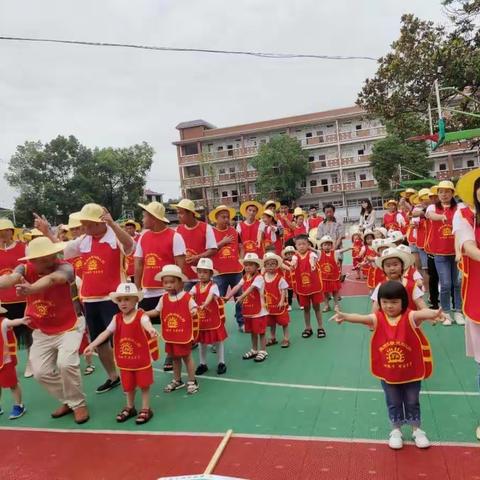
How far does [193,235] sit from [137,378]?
7.08ft

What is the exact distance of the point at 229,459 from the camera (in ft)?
10.9

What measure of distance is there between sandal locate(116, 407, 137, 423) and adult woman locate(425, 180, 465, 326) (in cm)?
436

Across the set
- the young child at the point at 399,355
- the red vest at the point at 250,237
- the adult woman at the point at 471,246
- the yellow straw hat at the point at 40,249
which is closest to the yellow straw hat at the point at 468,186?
the adult woman at the point at 471,246

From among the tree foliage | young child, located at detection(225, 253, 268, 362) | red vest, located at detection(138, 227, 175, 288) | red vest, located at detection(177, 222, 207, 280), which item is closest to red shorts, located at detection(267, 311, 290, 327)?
young child, located at detection(225, 253, 268, 362)

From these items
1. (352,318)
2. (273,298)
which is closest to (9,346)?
(273,298)

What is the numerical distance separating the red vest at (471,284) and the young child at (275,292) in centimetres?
287

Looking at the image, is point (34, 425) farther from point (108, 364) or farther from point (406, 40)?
point (406, 40)

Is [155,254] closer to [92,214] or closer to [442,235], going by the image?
[92,214]

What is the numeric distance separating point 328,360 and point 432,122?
488 inches

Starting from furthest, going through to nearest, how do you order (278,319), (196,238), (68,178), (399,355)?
(68,178) < (278,319) < (196,238) < (399,355)

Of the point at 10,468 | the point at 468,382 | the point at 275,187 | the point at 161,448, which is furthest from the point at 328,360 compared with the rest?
the point at 275,187

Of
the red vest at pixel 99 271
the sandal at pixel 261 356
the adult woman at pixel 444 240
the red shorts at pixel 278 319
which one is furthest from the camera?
the adult woman at pixel 444 240

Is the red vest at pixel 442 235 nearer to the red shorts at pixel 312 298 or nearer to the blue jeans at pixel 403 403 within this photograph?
the red shorts at pixel 312 298

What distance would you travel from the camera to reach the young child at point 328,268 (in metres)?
7.82
